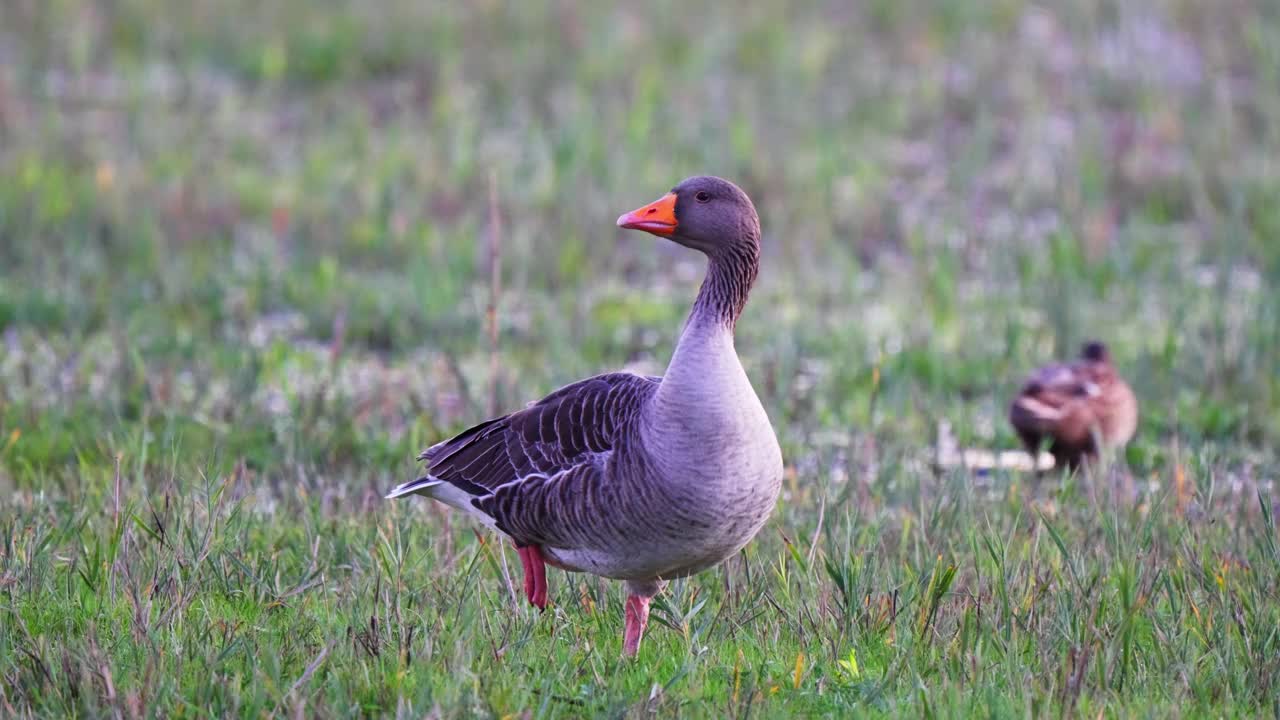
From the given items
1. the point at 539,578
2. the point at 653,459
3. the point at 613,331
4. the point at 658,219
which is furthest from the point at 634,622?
the point at 613,331

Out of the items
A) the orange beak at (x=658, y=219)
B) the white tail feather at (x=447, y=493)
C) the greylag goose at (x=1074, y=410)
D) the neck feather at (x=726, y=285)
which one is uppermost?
the orange beak at (x=658, y=219)

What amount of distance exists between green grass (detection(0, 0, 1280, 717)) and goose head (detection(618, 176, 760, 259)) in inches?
41.1

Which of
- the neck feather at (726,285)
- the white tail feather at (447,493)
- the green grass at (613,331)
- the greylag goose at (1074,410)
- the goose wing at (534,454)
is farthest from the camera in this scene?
the greylag goose at (1074,410)

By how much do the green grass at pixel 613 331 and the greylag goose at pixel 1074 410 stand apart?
0.29 metres

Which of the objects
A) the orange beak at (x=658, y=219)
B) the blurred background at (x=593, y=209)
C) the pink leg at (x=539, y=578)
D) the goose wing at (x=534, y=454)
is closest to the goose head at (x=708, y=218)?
the orange beak at (x=658, y=219)

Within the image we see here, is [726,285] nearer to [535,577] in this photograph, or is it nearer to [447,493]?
[535,577]

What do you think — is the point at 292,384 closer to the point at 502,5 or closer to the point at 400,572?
the point at 400,572

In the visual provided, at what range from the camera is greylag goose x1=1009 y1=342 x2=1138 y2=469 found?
8.38 meters

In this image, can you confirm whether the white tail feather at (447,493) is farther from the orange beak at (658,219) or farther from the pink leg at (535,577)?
the orange beak at (658,219)

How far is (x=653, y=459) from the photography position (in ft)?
17.0

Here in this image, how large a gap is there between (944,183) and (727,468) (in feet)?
29.0

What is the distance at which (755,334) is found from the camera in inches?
408

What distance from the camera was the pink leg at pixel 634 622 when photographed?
5.24m

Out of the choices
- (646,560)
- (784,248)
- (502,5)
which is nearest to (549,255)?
(784,248)
